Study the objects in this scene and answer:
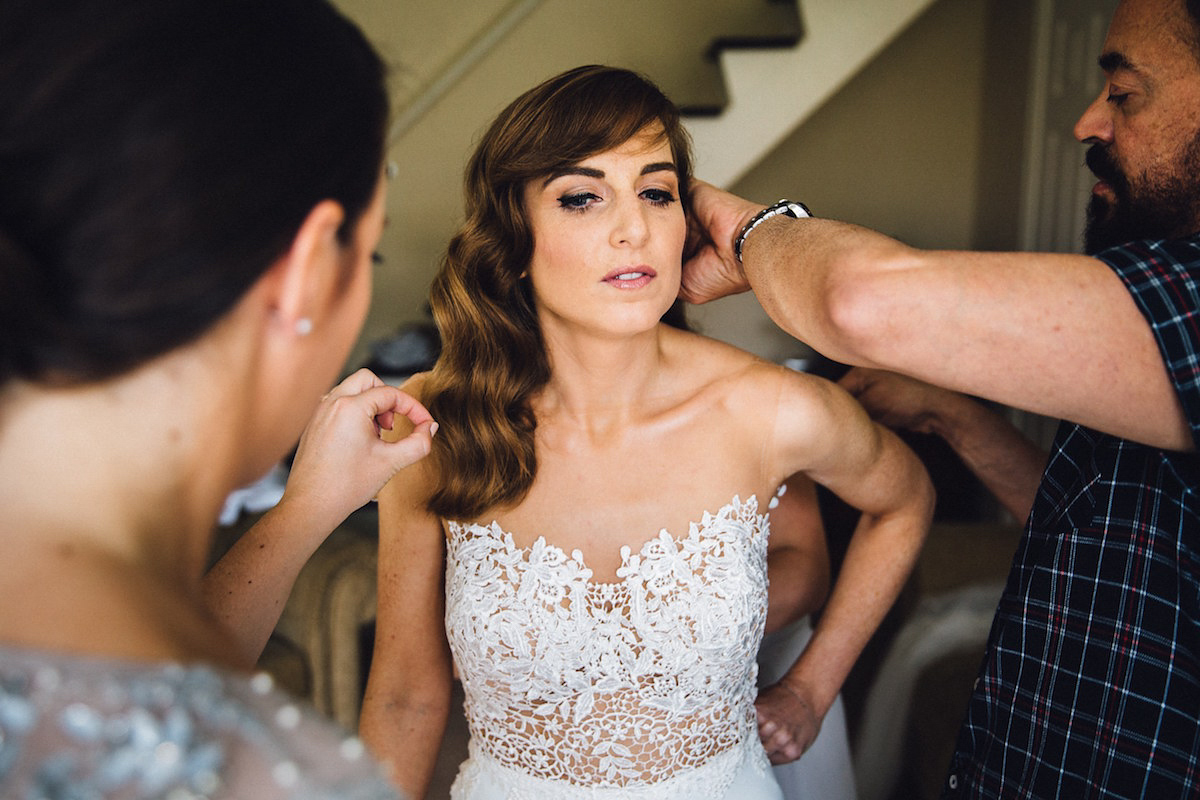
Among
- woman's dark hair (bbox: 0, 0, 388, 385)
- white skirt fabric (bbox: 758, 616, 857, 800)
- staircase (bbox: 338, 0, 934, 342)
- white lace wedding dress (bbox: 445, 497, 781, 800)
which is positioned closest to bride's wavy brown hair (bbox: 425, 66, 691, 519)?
white lace wedding dress (bbox: 445, 497, 781, 800)

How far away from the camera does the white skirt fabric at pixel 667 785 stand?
5.33 feet

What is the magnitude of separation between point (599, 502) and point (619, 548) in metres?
0.10

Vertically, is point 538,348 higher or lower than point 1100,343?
lower

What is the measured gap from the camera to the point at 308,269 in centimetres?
73

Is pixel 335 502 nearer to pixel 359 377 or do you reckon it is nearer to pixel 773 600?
pixel 359 377

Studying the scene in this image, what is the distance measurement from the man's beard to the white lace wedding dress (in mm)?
729

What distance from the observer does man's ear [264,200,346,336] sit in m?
0.71

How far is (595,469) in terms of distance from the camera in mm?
1744

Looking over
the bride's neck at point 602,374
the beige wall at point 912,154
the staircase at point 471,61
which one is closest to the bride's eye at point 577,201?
the bride's neck at point 602,374

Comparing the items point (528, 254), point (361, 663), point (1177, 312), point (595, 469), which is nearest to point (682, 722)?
point (595, 469)

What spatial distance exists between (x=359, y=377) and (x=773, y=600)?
117cm

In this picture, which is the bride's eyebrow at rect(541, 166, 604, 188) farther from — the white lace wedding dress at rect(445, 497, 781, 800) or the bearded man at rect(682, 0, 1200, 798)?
the white lace wedding dress at rect(445, 497, 781, 800)

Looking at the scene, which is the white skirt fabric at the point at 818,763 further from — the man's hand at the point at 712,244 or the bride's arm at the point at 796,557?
the man's hand at the point at 712,244

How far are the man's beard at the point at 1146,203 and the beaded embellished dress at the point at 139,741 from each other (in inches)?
47.9
